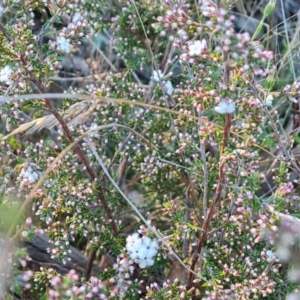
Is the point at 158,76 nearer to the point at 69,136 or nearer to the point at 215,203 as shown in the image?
the point at 69,136

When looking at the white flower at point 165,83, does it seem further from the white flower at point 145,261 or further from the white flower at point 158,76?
the white flower at point 145,261

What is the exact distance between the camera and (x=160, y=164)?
7.32 feet

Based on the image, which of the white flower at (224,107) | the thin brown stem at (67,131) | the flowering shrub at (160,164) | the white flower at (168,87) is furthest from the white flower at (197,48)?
the white flower at (168,87)

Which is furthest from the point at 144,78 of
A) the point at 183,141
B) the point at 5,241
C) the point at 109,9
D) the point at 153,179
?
the point at 5,241

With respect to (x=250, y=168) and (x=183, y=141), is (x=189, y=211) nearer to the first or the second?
(x=183, y=141)

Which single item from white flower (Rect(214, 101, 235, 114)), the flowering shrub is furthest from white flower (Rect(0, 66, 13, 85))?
white flower (Rect(214, 101, 235, 114))

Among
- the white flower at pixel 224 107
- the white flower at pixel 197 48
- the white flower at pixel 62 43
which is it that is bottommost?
the white flower at pixel 62 43

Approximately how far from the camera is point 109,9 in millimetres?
2594

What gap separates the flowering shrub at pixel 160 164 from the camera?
160cm

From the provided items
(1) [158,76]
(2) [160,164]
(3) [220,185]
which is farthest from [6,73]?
(3) [220,185]

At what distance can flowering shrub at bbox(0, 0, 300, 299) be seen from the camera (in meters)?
1.60

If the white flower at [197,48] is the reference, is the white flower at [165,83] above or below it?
below

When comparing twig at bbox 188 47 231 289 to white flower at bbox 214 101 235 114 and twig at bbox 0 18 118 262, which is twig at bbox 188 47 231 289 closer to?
white flower at bbox 214 101 235 114

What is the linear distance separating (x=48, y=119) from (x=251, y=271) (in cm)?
90
